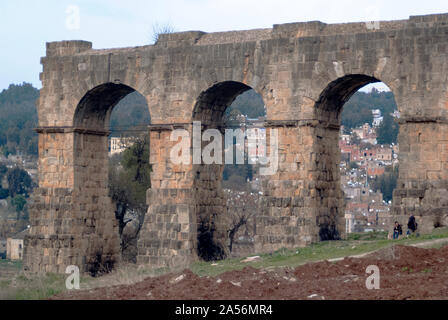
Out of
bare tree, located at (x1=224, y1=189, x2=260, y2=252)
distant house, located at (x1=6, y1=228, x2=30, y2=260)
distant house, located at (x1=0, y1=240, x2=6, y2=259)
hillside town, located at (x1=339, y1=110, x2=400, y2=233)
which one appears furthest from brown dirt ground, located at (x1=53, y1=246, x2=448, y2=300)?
distant house, located at (x1=0, y1=240, x2=6, y2=259)

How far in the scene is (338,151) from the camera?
23328mm

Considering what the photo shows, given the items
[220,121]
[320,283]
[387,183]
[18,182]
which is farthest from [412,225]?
[18,182]

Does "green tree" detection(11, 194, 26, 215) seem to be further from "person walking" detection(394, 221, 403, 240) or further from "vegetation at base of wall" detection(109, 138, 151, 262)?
"person walking" detection(394, 221, 403, 240)

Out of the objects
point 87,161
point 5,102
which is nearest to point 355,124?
point 5,102

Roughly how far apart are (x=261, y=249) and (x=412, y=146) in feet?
14.0

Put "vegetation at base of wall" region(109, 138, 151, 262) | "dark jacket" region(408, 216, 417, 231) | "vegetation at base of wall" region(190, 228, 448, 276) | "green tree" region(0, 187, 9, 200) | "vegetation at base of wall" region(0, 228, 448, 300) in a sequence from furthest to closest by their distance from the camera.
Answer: "green tree" region(0, 187, 9, 200) → "vegetation at base of wall" region(109, 138, 151, 262) → "dark jacket" region(408, 216, 417, 231) → "vegetation at base of wall" region(190, 228, 448, 276) → "vegetation at base of wall" region(0, 228, 448, 300)

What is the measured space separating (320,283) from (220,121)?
10598 mm

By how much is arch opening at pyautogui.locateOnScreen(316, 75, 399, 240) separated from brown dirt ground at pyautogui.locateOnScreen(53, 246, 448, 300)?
18.5ft

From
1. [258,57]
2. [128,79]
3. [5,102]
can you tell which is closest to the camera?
[258,57]

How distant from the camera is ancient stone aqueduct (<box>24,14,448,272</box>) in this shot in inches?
824

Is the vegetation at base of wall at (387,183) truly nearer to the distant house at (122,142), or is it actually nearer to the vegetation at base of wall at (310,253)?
the distant house at (122,142)

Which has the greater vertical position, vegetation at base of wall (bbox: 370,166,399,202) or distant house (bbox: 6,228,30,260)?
vegetation at base of wall (bbox: 370,166,399,202)

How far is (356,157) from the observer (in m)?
87.8

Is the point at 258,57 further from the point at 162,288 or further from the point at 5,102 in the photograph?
the point at 5,102
